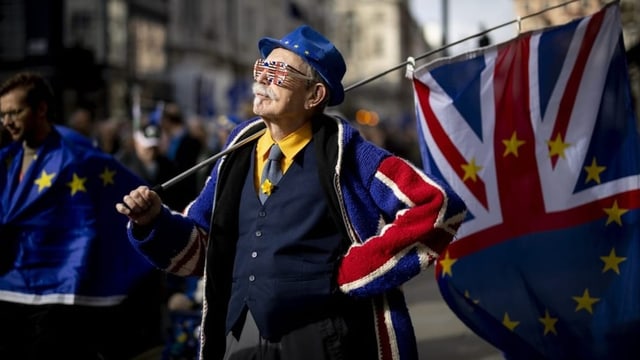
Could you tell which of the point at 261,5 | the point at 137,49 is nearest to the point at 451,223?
the point at 137,49

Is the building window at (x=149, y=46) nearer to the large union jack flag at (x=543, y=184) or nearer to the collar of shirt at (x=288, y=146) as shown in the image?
the large union jack flag at (x=543, y=184)

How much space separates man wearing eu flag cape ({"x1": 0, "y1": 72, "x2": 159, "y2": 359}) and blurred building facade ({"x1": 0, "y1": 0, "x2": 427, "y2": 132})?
231cm

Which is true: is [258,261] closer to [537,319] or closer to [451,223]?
[451,223]

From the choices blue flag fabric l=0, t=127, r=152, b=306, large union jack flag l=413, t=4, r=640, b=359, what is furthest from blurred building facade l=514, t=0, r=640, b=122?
blue flag fabric l=0, t=127, r=152, b=306

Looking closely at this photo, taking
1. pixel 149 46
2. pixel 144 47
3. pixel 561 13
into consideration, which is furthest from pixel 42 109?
pixel 149 46

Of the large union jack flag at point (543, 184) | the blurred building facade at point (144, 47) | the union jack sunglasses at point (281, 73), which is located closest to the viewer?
the union jack sunglasses at point (281, 73)

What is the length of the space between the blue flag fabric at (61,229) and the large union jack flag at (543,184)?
1638mm

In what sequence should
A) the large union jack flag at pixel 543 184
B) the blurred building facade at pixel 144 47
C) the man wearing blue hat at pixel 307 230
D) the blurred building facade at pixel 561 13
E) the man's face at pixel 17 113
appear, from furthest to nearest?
the blurred building facade at pixel 144 47 < the blurred building facade at pixel 561 13 < the man's face at pixel 17 113 < the large union jack flag at pixel 543 184 < the man wearing blue hat at pixel 307 230

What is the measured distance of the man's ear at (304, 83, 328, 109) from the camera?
128 inches

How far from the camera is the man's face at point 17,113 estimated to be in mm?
4805

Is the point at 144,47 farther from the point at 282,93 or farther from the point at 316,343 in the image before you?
the point at 316,343

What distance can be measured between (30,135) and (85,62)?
11.5m

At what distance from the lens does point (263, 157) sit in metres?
3.32

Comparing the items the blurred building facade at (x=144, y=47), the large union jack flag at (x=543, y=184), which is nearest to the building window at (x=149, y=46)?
the blurred building facade at (x=144, y=47)
